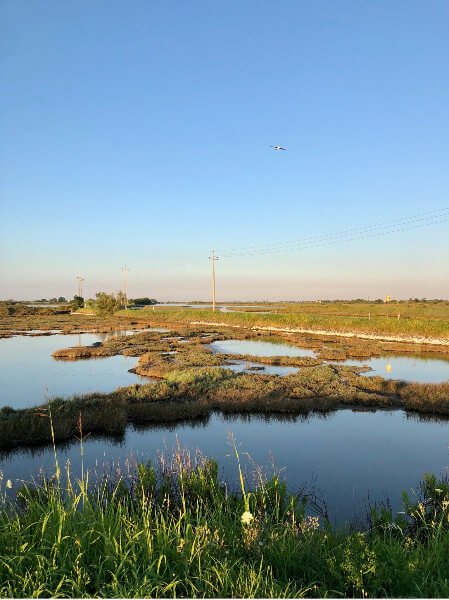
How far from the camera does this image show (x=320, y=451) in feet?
41.8

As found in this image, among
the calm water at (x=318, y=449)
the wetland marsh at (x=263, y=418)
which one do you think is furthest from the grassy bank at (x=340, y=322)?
the calm water at (x=318, y=449)

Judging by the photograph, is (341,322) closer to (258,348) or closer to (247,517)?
(258,348)

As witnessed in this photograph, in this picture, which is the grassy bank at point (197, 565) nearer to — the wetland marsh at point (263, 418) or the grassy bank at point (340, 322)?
the wetland marsh at point (263, 418)

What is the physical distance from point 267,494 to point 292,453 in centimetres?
511

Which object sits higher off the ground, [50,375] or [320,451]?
[50,375]

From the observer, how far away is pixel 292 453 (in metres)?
12.5

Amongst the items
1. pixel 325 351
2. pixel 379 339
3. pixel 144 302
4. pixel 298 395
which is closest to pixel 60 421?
pixel 298 395

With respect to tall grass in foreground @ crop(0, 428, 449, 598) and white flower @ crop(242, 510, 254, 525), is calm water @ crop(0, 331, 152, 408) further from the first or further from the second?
white flower @ crop(242, 510, 254, 525)

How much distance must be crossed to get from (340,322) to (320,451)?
41447mm

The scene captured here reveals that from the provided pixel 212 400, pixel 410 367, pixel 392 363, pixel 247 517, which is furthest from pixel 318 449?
pixel 392 363

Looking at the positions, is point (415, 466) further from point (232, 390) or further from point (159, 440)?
point (232, 390)

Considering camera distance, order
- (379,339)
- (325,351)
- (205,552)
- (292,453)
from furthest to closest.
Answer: (379,339) → (325,351) → (292,453) → (205,552)

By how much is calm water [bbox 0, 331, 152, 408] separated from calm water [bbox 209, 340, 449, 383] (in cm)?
833

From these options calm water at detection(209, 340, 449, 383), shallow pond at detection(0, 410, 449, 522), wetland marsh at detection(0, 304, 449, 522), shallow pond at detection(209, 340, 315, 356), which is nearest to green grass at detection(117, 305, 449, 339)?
calm water at detection(209, 340, 449, 383)
